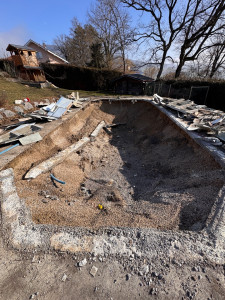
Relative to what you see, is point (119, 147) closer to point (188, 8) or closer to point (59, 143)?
point (59, 143)

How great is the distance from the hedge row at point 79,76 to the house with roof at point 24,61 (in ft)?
7.44

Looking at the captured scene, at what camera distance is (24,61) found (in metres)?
18.4

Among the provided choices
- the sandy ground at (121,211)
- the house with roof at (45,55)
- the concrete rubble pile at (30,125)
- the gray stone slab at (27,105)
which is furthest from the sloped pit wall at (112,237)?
the house with roof at (45,55)

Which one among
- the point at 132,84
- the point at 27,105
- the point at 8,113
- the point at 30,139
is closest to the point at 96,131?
the point at 30,139

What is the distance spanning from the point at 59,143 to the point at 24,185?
10.4 feet

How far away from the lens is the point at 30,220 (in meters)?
2.51

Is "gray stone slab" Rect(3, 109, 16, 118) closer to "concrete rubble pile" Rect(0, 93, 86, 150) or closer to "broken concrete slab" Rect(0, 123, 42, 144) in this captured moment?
"concrete rubble pile" Rect(0, 93, 86, 150)

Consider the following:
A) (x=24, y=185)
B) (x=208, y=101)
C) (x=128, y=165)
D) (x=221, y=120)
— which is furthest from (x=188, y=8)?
(x=24, y=185)

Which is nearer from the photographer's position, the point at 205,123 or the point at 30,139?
the point at 30,139

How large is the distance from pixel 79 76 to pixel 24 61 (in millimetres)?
7230

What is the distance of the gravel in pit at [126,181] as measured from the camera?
2652mm

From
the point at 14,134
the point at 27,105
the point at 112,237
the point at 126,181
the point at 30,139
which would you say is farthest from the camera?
the point at 27,105

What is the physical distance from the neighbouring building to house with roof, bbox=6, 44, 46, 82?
36.4 feet

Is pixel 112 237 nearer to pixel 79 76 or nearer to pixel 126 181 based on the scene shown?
pixel 126 181
